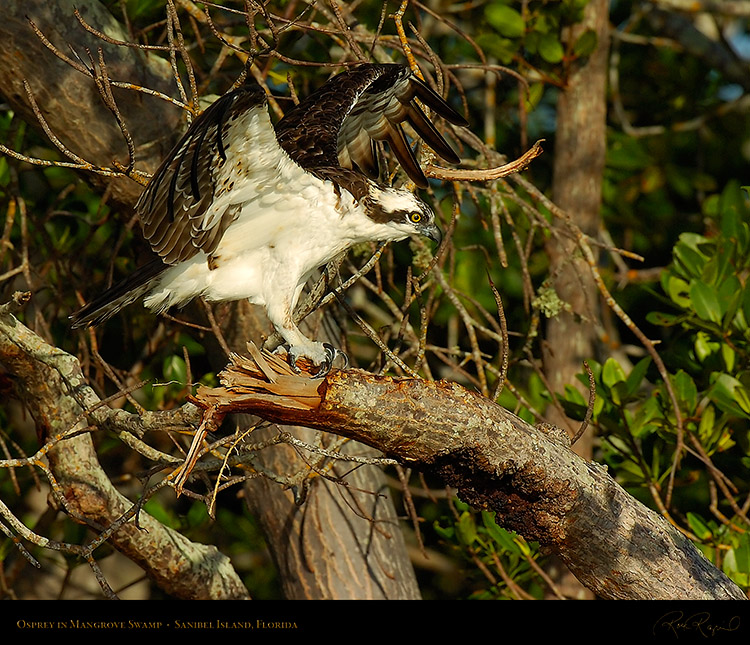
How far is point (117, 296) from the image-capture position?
3502 mm

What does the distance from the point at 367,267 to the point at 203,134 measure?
2.53 feet

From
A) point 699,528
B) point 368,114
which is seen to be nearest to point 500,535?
point 699,528

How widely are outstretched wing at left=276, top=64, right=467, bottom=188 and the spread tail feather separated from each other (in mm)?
709

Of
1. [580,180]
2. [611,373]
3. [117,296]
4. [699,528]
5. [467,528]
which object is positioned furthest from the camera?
[580,180]

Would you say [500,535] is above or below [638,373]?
below

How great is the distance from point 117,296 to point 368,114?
143cm

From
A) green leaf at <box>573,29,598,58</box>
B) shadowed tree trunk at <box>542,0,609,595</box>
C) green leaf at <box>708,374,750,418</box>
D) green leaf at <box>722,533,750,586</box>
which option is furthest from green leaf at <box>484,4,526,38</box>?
green leaf at <box>722,533,750,586</box>

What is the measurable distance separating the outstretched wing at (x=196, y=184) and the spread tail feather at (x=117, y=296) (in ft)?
0.38

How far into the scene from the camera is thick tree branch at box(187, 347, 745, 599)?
2.75 meters

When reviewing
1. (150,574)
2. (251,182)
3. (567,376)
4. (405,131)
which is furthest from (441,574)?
(251,182)

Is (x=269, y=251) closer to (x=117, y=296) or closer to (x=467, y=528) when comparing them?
(x=117, y=296)

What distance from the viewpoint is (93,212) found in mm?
4734

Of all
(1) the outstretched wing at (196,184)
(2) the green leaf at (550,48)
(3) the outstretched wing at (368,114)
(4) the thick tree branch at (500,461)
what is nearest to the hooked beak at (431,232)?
(3) the outstretched wing at (368,114)

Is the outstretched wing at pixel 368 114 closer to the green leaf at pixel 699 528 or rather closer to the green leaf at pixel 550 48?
the green leaf at pixel 550 48
